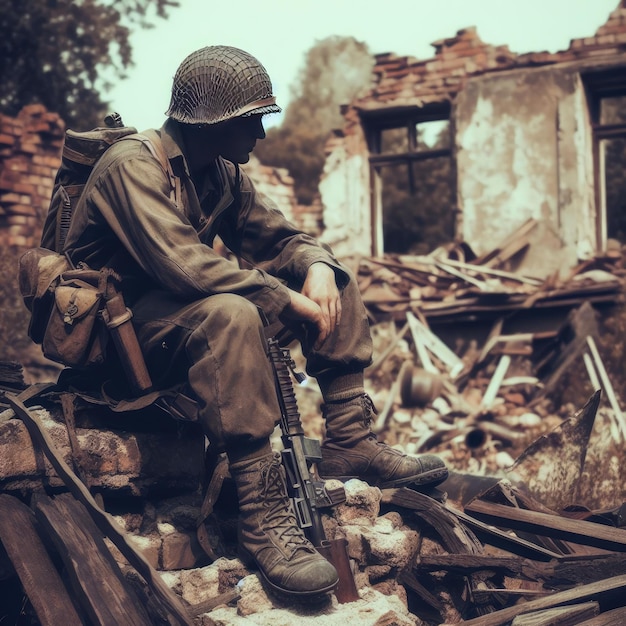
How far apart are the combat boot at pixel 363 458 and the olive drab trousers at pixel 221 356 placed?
29.0 inches

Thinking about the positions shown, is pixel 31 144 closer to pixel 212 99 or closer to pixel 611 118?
pixel 212 99

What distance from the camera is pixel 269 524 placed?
12.0 feet

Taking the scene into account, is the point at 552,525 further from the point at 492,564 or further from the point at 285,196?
the point at 285,196

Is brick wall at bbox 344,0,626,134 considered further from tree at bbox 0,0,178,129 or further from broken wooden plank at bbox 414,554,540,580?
broken wooden plank at bbox 414,554,540,580

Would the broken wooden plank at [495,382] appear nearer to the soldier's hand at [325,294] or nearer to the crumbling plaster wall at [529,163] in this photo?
the crumbling plaster wall at [529,163]

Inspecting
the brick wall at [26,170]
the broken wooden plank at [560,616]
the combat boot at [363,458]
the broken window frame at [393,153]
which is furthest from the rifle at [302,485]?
the broken window frame at [393,153]

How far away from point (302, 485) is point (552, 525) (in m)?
1.17

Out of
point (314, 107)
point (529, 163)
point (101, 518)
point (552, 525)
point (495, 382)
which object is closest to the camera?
point (101, 518)

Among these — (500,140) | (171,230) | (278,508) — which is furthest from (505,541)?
(500,140)

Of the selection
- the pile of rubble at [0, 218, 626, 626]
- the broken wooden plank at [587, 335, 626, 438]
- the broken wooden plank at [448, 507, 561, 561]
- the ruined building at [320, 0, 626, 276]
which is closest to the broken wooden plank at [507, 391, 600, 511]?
the pile of rubble at [0, 218, 626, 626]

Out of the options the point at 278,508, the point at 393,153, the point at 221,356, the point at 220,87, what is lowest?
the point at 278,508

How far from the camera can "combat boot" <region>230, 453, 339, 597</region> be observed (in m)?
3.56

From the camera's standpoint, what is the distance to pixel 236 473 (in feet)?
12.2

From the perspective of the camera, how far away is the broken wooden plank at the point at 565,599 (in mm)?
3604
